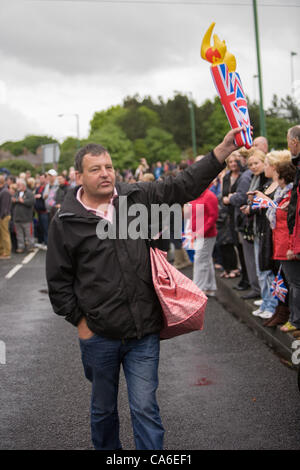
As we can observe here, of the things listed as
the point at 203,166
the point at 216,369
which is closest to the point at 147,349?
the point at 203,166

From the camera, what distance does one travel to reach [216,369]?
5.84 m

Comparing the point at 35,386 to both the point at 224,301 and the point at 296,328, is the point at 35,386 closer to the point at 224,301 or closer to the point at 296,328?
the point at 296,328

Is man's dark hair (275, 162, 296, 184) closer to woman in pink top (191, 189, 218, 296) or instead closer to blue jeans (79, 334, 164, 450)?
woman in pink top (191, 189, 218, 296)

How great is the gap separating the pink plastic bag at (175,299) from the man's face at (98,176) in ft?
1.42

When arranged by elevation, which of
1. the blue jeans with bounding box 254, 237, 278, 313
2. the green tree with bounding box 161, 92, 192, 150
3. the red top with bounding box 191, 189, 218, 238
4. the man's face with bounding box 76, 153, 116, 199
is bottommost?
the blue jeans with bounding box 254, 237, 278, 313

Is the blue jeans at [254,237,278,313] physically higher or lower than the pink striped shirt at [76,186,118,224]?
lower

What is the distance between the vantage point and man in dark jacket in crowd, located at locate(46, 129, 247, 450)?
3340 millimetres

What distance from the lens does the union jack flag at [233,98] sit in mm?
3057

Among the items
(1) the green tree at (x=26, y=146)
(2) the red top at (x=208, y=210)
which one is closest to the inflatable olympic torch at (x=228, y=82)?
(2) the red top at (x=208, y=210)

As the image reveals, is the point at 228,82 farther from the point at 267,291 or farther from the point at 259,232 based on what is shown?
the point at 267,291

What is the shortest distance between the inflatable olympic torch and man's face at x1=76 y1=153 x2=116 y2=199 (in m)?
0.74

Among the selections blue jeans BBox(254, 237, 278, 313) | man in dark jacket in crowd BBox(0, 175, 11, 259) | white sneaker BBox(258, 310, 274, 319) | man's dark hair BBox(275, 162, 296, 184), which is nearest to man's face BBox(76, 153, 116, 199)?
man's dark hair BBox(275, 162, 296, 184)

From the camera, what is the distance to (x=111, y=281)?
334cm

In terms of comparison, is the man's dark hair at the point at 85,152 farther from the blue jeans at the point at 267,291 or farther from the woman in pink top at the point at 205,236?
the woman in pink top at the point at 205,236
